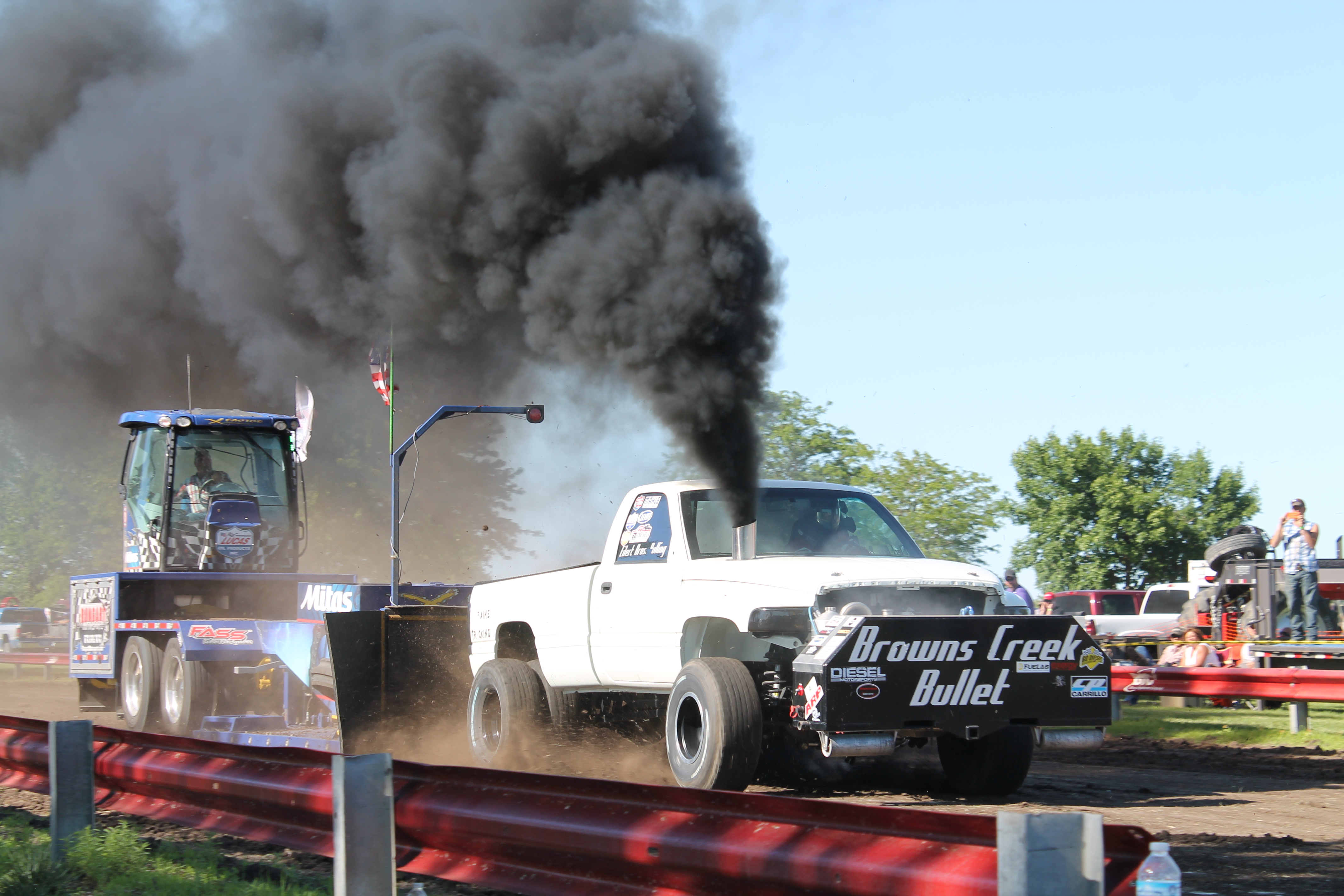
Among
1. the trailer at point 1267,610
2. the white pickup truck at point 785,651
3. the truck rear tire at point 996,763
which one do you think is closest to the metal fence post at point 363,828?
the white pickup truck at point 785,651

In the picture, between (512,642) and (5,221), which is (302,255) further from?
(512,642)

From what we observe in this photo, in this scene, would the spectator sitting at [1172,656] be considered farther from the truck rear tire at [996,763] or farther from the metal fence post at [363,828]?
the metal fence post at [363,828]

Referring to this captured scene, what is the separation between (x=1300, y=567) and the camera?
15.5 metres

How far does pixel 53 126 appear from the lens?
23422 mm

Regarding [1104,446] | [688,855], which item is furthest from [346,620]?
[1104,446]

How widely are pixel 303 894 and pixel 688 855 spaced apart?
1818 millimetres

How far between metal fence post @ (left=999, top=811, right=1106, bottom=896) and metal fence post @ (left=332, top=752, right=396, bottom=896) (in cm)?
235

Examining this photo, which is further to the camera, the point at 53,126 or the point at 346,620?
the point at 53,126

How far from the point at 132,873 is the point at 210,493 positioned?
918 centimetres

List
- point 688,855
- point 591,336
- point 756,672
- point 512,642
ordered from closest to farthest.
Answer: point 688,855, point 756,672, point 512,642, point 591,336

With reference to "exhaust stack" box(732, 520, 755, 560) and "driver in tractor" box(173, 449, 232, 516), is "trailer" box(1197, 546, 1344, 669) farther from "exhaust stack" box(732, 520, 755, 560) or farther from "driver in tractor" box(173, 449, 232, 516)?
"driver in tractor" box(173, 449, 232, 516)

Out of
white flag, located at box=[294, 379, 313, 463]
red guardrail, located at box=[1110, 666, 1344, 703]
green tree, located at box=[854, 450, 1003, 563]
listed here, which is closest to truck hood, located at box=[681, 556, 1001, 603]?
red guardrail, located at box=[1110, 666, 1344, 703]

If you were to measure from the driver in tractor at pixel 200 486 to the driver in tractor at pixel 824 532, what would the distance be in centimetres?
815

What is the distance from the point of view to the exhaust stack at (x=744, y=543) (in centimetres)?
808
